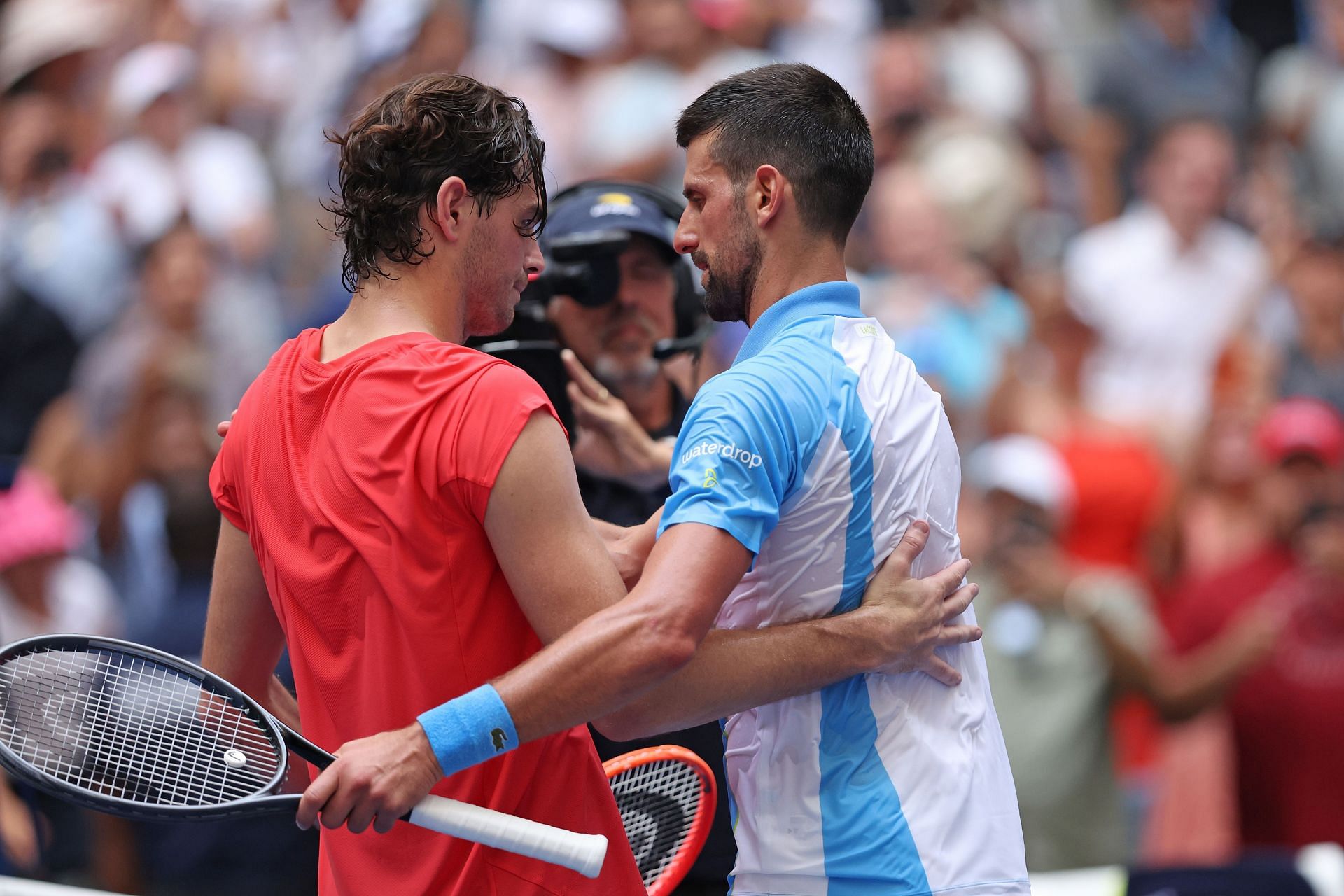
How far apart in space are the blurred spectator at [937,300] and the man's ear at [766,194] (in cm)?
381

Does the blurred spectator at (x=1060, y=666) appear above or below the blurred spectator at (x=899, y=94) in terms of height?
below

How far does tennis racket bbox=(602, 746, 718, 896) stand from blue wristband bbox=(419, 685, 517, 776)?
611 millimetres

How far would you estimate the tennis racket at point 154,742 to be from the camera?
1.99 meters

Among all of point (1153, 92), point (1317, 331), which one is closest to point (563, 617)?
point (1317, 331)

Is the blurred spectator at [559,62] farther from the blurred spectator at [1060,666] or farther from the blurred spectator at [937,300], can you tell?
the blurred spectator at [1060,666]

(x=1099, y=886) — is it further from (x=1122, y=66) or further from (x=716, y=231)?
(x=1122, y=66)

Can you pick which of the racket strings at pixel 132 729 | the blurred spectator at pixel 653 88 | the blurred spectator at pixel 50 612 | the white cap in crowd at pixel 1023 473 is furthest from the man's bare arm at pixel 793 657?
the blurred spectator at pixel 653 88

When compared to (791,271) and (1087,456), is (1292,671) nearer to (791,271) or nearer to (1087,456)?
(1087,456)

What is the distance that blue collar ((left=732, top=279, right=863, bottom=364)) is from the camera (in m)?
2.32

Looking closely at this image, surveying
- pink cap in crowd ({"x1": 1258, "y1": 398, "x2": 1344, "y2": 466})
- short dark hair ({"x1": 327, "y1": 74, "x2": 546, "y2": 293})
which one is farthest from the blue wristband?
pink cap in crowd ({"x1": 1258, "y1": 398, "x2": 1344, "y2": 466})

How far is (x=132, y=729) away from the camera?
2119mm

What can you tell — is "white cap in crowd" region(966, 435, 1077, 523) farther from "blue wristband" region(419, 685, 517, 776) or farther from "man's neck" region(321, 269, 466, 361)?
"blue wristband" region(419, 685, 517, 776)

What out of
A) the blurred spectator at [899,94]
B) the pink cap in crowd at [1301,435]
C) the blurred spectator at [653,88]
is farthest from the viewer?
the blurred spectator at [899,94]

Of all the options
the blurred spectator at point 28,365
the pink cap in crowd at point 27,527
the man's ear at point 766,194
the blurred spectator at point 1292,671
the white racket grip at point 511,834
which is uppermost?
the man's ear at point 766,194
